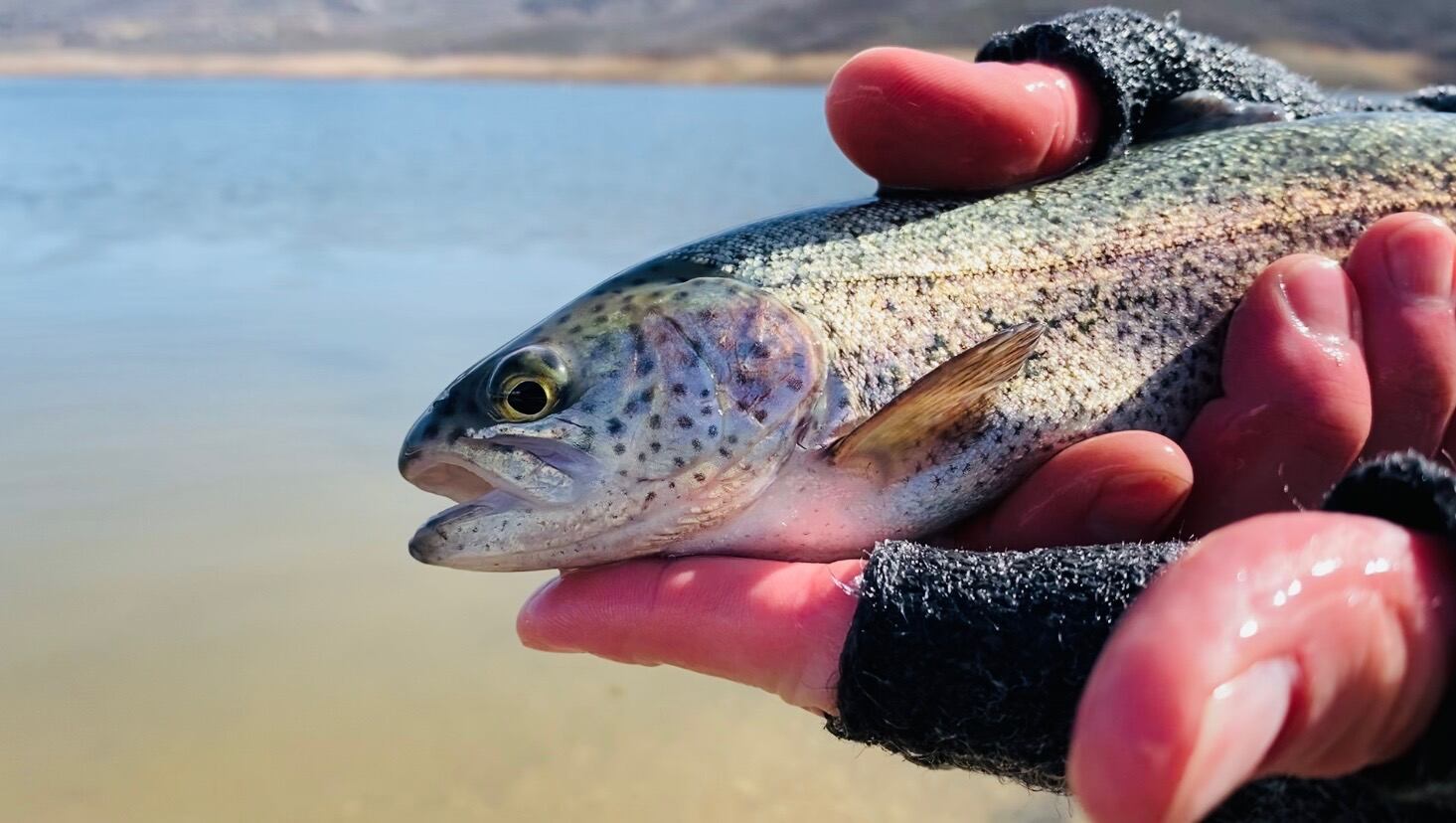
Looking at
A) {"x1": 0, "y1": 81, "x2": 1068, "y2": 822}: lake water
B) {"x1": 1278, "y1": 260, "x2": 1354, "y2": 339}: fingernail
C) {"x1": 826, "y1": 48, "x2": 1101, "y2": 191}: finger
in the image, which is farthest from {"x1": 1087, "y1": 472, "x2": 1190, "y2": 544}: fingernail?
{"x1": 0, "y1": 81, "x2": 1068, "y2": 822}: lake water

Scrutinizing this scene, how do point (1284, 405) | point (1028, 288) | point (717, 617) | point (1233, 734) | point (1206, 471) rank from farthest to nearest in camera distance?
point (1028, 288)
point (1206, 471)
point (1284, 405)
point (717, 617)
point (1233, 734)

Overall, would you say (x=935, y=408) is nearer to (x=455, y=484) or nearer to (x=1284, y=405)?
(x=1284, y=405)

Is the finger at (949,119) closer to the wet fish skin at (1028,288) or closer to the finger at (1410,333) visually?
the wet fish skin at (1028,288)

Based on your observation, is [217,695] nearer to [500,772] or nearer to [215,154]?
[500,772]

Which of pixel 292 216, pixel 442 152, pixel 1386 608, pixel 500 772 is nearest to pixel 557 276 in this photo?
pixel 292 216

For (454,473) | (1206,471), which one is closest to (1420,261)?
(1206,471)

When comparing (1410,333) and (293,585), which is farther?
(293,585)
